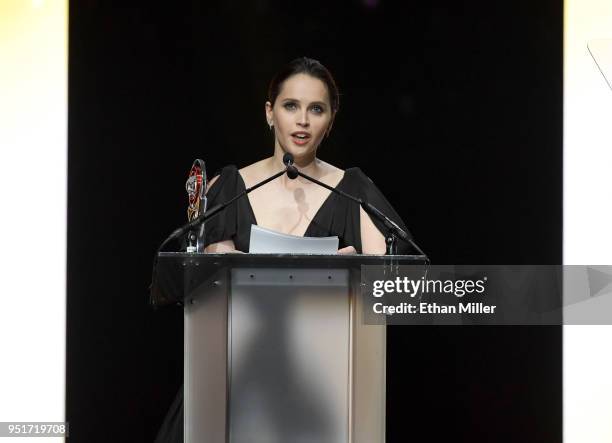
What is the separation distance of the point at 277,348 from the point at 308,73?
1.51 meters

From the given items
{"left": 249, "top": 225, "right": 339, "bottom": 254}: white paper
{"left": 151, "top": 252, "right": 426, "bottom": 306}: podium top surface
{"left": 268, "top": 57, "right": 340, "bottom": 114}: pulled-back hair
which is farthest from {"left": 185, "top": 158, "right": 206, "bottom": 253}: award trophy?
{"left": 268, "top": 57, "right": 340, "bottom": 114}: pulled-back hair

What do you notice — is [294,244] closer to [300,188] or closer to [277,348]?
[277,348]

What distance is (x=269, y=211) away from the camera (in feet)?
9.89

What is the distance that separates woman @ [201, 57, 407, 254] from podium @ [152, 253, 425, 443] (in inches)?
40.0

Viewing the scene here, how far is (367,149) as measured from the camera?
3.33m

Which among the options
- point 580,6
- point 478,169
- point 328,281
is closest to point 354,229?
point 478,169

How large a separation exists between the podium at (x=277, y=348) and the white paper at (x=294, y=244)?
0.62 feet

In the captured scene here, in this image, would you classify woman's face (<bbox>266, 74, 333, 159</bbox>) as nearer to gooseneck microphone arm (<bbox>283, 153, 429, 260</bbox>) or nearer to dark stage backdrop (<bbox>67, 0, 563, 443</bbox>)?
dark stage backdrop (<bbox>67, 0, 563, 443</bbox>)

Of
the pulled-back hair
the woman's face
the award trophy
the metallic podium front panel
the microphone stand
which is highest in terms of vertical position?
the pulled-back hair

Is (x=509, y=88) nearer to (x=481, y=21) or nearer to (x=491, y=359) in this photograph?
(x=481, y=21)

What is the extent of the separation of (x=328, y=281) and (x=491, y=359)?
1660 millimetres

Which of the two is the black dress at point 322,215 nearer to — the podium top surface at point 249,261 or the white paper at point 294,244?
the white paper at point 294,244

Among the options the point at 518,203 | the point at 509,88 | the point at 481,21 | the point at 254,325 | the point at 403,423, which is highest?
the point at 481,21

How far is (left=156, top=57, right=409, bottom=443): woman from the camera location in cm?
297
